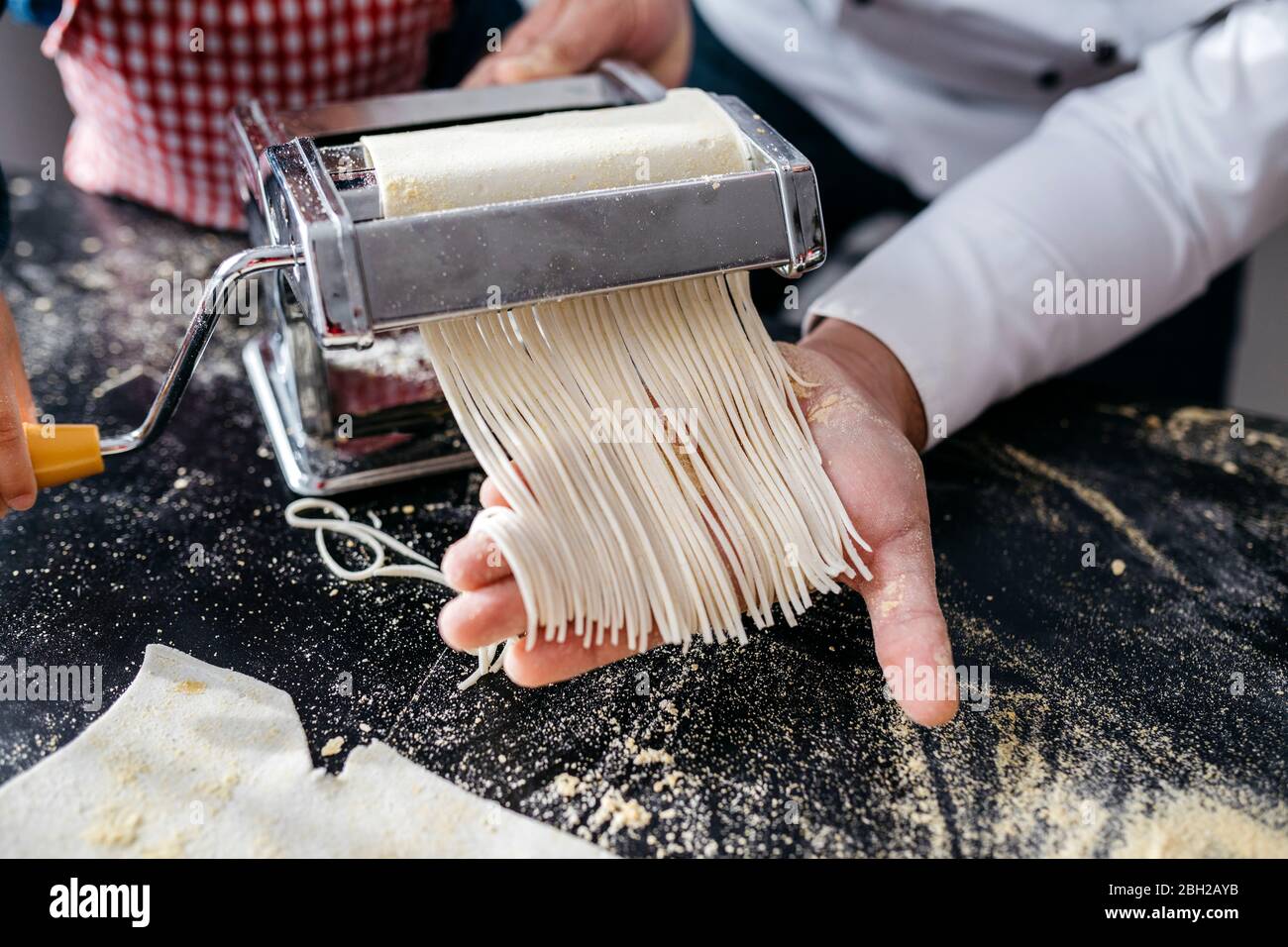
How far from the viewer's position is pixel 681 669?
814 mm

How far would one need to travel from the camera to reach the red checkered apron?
114cm

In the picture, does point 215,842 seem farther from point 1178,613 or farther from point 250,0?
point 250,0

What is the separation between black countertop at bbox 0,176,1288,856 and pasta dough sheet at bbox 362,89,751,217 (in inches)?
13.2

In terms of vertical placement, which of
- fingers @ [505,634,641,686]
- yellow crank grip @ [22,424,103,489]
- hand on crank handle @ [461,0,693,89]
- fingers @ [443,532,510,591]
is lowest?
fingers @ [505,634,641,686]

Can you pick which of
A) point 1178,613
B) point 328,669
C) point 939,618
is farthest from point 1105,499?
point 328,669

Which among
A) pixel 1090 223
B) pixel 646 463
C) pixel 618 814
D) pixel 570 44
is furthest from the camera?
pixel 570 44

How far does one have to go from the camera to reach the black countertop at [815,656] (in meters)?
0.72

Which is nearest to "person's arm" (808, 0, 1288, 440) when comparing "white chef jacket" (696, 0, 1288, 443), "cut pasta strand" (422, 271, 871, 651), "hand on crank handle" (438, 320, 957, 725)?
"white chef jacket" (696, 0, 1288, 443)

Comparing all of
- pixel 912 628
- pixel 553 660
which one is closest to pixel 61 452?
pixel 553 660

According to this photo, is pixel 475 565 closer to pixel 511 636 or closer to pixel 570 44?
pixel 511 636

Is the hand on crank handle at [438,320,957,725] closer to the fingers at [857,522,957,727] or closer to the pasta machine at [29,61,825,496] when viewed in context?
the fingers at [857,522,957,727]

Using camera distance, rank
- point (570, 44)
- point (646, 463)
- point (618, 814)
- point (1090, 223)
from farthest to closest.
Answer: point (570, 44) < point (1090, 223) < point (646, 463) < point (618, 814)

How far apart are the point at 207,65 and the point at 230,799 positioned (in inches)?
34.6

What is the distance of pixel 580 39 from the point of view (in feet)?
4.00
